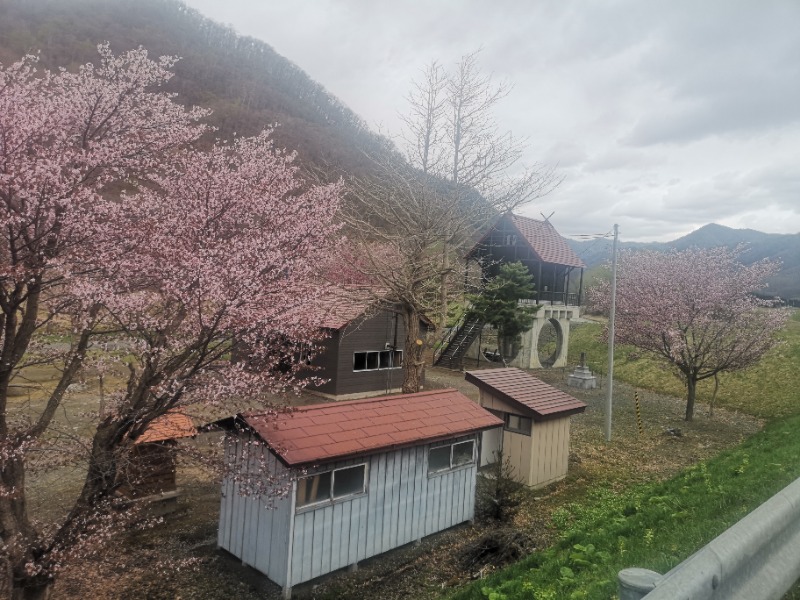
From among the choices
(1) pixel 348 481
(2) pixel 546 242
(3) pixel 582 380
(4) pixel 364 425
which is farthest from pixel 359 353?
(2) pixel 546 242

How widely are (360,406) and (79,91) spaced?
26.5 ft

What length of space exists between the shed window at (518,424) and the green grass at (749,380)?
15299mm

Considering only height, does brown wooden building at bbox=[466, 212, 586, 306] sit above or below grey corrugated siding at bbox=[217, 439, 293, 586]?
above

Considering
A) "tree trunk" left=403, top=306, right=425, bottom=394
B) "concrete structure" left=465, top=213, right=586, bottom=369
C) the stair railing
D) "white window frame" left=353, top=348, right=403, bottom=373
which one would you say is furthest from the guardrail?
"concrete structure" left=465, top=213, right=586, bottom=369

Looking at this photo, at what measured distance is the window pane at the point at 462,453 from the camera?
41.9 feet

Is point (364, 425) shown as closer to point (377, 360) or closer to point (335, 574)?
point (335, 574)

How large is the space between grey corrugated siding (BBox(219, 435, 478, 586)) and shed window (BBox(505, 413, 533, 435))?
352 cm

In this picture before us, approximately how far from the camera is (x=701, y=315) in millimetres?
23672

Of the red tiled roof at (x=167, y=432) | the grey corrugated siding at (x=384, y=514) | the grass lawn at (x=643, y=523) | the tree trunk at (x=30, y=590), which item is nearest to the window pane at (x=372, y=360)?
the grey corrugated siding at (x=384, y=514)

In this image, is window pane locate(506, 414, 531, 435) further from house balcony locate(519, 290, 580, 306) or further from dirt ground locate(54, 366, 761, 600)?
house balcony locate(519, 290, 580, 306)

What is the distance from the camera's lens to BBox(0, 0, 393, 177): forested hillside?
87438 mm

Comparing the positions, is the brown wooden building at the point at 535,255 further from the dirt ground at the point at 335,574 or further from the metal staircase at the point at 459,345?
the dirt ground at the point at 335,574

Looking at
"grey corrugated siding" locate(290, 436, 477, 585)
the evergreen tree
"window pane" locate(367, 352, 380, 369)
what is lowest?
"grey corrugated siding" locate(290, 436, 477, 585)

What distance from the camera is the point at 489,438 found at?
16.1 metres
